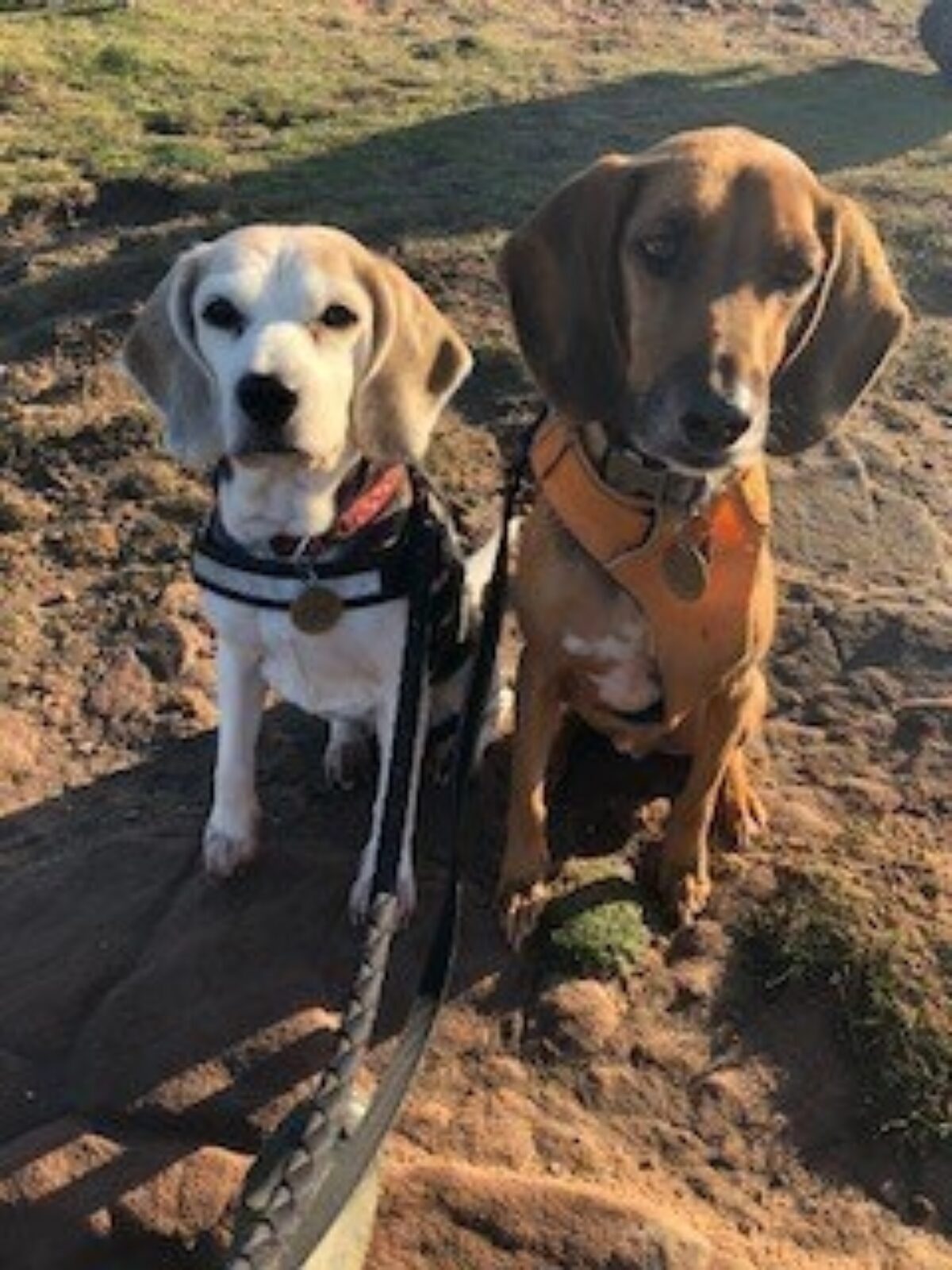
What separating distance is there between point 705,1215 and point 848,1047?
0.59 m

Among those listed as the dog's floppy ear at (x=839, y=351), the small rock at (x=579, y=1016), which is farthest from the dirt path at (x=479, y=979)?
the dog's floppy ear at (x=839, y=351)

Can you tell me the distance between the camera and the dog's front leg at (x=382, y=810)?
382cm

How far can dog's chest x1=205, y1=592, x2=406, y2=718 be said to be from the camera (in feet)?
12.8

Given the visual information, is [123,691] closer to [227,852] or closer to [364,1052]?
[227,852]

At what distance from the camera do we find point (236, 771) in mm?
4176

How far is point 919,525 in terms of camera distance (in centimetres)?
595

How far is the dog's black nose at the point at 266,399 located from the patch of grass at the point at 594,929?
1457 millimetres

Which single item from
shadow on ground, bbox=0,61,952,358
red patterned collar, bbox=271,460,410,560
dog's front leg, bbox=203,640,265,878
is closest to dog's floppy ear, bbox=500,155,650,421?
red patterned collar, bbox=271,460,410,560

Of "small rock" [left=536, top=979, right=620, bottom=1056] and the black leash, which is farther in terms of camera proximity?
"small rock" [left=536, top=979, right=620, bottom=1056]

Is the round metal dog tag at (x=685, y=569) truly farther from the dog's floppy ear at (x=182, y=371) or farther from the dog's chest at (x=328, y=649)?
the dog's floppy ear at (x=182, y=371)

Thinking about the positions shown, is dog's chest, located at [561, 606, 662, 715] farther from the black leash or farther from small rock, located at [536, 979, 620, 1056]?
small rock, located at [536, 979, 620, 1056]

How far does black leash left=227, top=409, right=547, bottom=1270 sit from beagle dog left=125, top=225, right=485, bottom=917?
A: 0.39ft

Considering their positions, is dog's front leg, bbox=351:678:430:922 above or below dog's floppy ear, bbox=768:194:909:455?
below

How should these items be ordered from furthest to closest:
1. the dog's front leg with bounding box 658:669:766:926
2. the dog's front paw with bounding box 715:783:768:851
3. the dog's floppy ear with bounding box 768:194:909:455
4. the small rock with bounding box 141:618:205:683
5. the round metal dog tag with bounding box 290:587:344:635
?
the small rock with bounding box 141:618:205:683
the dog's front paw with bounding box 715:783:768:851
the dog's front leg with bounding box 658:669:766:926
the round metal dog tag with bounding box 290:587:344:635
the dog's floppy ear with bounding box 768:194:909:455
